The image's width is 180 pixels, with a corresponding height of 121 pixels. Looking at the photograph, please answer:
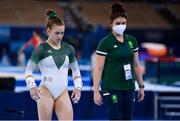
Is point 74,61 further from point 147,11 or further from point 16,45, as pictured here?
point 147,11

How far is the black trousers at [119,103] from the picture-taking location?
534 centimetres

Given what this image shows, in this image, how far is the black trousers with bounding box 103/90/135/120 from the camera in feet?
17.5

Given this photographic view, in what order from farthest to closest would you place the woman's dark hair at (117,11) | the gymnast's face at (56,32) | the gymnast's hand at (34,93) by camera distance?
the woman's dark hair at (117,11), the gymnast's face at (56,32), the gymnast's hand at (34,93)

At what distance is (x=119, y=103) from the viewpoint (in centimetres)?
533

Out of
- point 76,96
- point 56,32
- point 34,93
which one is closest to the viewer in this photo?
point 34,93

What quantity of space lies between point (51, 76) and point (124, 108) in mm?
846

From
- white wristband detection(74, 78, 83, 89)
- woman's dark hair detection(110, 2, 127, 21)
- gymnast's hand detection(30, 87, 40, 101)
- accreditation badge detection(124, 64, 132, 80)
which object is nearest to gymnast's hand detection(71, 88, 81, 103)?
white wristband detection(74, 78, 83, 89)

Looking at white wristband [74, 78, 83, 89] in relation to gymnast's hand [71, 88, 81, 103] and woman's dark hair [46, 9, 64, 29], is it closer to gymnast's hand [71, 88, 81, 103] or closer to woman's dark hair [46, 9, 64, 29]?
gymnast's hand [71, 88, 81, 103]

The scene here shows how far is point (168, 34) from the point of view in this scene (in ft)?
84.9

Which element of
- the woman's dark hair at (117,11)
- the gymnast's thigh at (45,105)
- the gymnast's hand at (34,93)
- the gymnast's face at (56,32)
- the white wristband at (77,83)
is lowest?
the gymnast's thigh at (45,105)

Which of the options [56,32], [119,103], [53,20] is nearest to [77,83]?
[119,103]

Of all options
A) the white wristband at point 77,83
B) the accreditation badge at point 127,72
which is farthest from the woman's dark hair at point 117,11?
the white wristband at point 77,83

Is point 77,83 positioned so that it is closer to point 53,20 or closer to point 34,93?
point 34,93

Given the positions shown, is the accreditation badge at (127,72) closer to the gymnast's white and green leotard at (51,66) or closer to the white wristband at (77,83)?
the white wristband at (77,83)
